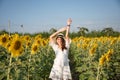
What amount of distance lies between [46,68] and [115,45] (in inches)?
205

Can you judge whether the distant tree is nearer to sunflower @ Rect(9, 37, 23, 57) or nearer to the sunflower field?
the sunflower field

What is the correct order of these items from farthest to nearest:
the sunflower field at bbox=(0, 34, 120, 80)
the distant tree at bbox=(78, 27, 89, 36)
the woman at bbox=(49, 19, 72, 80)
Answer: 1. the distant tree at bbox=(78, 27, 89, 36)
2. the woman at bbox=(49, 19, 72, 80)
3. the sunflower field at bbox=(0, 34, 120, 80)

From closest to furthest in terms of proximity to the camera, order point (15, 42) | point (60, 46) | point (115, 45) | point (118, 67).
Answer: point (15, 42) → point (60, 46) → point (118, 67) → point (115, 45)

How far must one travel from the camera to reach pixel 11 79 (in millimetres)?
A: 3562

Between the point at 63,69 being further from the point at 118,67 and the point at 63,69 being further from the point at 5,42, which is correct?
the point at 118,67

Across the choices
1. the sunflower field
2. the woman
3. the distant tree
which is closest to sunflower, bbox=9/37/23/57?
the sunflower field

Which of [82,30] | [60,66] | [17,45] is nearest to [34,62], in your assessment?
[60,66]

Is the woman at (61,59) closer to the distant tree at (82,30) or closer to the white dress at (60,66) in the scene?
the white dress at (60,66)

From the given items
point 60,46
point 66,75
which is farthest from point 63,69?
point 60,46

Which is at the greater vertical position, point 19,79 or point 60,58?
point 60,58

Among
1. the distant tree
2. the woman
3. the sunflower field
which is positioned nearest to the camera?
the sunflower field

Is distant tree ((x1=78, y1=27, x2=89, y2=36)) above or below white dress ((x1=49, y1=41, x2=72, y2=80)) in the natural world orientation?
above

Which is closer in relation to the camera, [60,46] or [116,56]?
[60,46]

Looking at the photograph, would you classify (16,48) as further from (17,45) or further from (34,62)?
(34,62)
